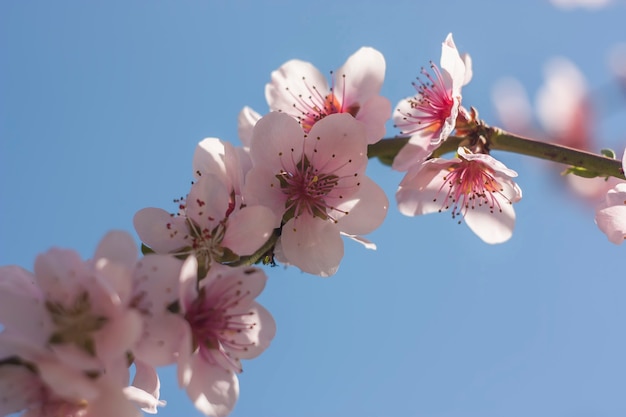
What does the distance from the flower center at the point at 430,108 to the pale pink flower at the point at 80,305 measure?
115 centimetres

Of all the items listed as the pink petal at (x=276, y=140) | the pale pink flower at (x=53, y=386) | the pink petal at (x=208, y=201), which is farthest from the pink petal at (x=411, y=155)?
the pale pink flower at (x=53, y=386)

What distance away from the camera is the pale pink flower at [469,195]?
2.14m

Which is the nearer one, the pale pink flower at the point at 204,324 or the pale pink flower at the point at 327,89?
the pale pink flower at the point at 204,324

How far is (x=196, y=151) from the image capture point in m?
2.04

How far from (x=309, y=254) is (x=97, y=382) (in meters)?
0.71

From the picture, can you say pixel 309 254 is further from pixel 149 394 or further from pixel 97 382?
pixel 97 382

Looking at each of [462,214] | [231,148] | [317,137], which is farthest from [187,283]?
[462,214]

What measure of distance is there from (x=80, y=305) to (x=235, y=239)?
46 centimetres

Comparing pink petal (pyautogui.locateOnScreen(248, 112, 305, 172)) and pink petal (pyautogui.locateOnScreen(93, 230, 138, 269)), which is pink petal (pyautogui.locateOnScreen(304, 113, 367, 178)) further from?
pink petal (pyautogui.locateOnScreen(93, 230, 138, 269))

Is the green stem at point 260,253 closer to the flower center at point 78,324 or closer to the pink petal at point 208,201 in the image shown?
the pink petal at point 208,201

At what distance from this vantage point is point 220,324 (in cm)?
166

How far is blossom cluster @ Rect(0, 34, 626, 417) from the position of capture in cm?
142

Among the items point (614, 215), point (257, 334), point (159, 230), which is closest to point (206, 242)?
point (159, 230)

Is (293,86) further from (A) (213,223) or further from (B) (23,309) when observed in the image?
(B) (23,309)
